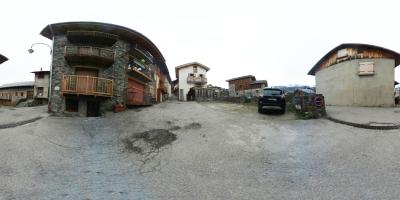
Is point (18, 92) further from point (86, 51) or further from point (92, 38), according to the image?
point (86, 51)

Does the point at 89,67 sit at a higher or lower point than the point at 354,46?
lower

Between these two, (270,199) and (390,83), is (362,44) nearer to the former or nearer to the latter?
(390,83)

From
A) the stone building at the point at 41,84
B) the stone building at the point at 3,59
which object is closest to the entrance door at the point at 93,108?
the stone building at the point at 3,59

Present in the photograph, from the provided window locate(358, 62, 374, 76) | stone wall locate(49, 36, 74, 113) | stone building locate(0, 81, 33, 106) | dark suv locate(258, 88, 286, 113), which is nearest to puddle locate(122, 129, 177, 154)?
dark suv locate(258, 88, 286, 113)

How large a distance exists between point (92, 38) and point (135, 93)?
6.19 meters

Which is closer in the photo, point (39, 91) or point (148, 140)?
point (148, 140)

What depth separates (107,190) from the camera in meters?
7.57

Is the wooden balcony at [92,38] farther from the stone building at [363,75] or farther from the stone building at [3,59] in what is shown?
the stone building at [363,75]

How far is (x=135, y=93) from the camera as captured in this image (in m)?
23.2

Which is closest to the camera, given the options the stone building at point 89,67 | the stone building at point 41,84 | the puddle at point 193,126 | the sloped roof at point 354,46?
the puddle at point 193,126

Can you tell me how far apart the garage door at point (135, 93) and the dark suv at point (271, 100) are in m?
11.7

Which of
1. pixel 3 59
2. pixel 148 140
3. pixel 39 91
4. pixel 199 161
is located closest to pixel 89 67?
pixel 148 140

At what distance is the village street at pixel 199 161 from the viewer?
288 inches

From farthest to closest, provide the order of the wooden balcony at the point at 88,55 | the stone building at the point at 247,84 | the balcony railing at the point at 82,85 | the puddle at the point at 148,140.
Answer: the stone building at the point at 247,84
the wooden balcony at the point at 88,55
the balcony railing at the point at 82,85
the puddle at the point at 148,140
